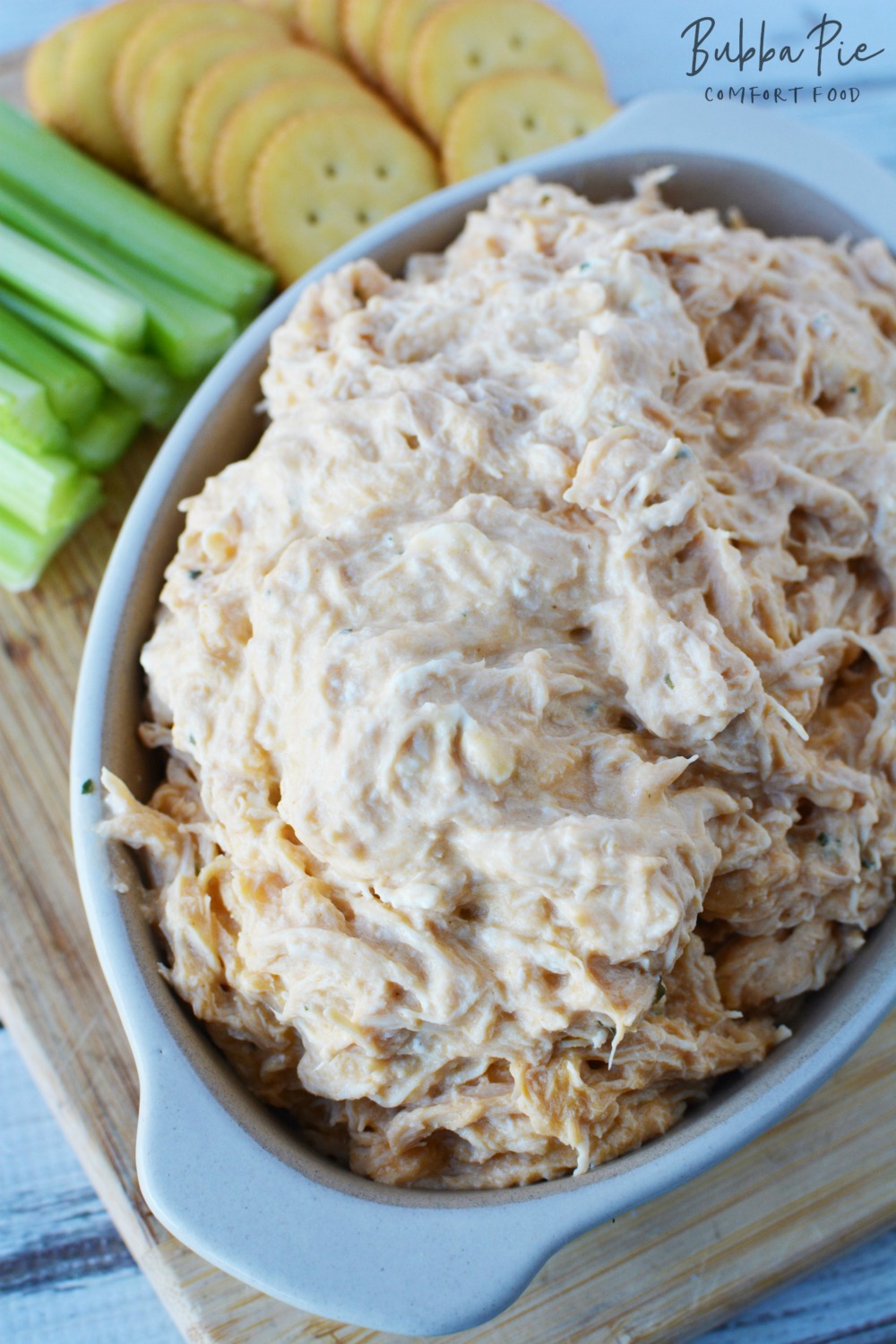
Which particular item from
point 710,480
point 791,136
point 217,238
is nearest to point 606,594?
point 710,480

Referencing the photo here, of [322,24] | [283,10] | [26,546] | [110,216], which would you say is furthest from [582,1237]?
[283,10]

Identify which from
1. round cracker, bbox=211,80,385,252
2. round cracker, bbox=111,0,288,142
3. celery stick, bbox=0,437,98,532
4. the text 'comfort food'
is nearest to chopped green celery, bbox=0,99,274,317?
round cracker, bbox=211,80,385,252

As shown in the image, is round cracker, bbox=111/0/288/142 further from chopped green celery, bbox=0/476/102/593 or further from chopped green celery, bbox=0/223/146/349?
chopped green celery, bbox=0/476/102/593

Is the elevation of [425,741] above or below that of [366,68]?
below

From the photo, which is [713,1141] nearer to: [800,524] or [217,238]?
[800,524]

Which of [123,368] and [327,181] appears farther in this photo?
[327,181]

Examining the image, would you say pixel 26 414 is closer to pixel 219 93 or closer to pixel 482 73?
pixel 219 93
